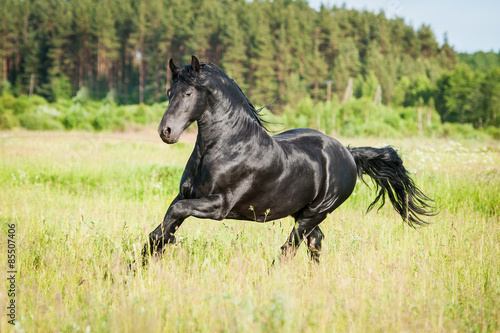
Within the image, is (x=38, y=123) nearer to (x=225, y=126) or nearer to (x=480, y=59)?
(x=225, y=126)

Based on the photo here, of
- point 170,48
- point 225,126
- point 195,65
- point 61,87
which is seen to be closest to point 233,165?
point 225,126

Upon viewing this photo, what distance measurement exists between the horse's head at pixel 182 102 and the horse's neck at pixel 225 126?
125 millimetres

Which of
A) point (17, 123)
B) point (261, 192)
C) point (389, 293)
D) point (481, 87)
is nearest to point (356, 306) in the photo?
point (389, 293)

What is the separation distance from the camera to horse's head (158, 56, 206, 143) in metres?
3.78

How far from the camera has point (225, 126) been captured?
418 centimetres

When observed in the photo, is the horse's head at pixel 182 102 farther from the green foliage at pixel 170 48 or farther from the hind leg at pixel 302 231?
the green foliage at pixel 170 48

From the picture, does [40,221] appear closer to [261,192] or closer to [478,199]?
[261,192]

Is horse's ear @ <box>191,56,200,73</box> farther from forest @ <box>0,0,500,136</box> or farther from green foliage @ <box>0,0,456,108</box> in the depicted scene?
green foliage @ <box>0,0,456,108</box>

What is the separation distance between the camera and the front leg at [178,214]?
396 centimetres

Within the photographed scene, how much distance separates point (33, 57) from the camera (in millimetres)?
66125

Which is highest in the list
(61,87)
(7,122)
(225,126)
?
(61,87)

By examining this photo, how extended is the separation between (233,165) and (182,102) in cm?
74

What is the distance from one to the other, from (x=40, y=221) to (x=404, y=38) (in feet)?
278

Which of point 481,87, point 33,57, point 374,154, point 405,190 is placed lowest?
point 405,190
